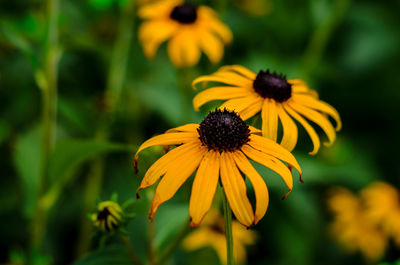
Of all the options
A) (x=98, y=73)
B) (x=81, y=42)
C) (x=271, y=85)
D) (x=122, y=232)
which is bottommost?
(x=122, y=232)

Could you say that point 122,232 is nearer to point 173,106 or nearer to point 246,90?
point 246,90

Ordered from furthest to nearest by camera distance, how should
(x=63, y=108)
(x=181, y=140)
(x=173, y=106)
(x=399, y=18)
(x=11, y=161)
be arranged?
1. (x=399, y=18)
2. (x=173, y=106)
3. (x=11, y=161)
4. (x=63, y=108)
5. (x=181, y=140)

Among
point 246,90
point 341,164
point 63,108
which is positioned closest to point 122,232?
point 246,90

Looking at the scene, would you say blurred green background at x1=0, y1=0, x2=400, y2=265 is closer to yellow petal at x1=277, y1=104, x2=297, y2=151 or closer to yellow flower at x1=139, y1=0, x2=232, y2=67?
yellow flower at x1=139, y1=0, x2=232, y2=67

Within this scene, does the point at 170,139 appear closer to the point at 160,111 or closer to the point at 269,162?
the point at 269,162

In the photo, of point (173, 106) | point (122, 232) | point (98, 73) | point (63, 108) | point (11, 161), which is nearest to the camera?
point (122, 232)

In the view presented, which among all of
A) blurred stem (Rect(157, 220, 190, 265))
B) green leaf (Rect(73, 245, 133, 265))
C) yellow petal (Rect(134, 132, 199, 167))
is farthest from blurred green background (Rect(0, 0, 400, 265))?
yellow petal (Rect(134, 132, 199, 167))

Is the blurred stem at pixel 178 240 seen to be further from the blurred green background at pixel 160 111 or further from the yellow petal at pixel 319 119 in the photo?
the yellow petal at pixel 319 119

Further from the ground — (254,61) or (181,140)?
(254,61)
